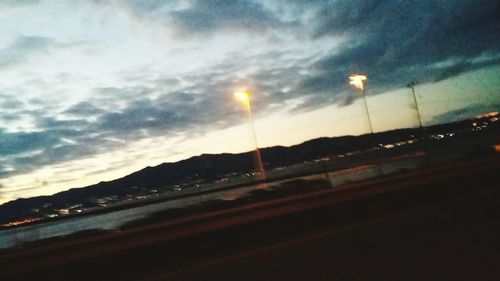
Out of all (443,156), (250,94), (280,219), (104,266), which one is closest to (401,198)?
(280,219)

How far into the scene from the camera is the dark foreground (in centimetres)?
605

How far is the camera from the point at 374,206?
12898mm

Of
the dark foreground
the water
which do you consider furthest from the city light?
the dark foreground

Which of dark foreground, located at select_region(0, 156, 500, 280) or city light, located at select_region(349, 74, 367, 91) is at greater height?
city light, located at select_region(349, 74, 367, 91)

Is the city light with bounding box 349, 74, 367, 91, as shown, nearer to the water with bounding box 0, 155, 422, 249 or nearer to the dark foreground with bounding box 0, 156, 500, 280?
the water with bounding box 0, 155, 422, 249

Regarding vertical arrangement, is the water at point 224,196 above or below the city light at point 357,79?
below

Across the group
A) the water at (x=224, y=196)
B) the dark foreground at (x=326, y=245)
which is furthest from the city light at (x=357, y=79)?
the dark foreground at (x=326, y=245)

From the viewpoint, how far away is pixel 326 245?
7.77 m

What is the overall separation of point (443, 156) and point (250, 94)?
19.9 metres

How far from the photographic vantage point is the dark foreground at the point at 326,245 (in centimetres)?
605

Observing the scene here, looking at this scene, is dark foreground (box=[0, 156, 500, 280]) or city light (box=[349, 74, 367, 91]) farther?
city light (box=[349, 74, 367, 91])

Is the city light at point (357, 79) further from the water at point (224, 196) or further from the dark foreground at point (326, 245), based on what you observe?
the dark foreground at point (326, 245)

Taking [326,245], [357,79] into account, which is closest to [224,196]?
[357,79]

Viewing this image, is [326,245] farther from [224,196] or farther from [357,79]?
[224,196]
